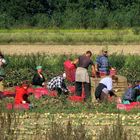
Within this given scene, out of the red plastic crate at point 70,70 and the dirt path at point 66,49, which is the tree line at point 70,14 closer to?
the dirt path at point 66,49

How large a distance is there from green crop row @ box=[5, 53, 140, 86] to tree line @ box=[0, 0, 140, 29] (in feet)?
106

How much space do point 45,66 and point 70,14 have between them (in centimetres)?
3680

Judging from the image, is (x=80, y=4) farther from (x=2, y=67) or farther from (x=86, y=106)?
(x=86, y=106)

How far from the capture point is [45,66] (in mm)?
22297

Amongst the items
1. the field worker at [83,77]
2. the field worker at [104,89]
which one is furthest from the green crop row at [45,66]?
the field worker at [104,89]

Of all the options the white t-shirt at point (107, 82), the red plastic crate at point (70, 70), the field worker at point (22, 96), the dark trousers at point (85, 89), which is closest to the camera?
the field worker at point (22, 96)

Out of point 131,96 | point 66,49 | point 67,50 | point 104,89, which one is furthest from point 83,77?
point 66,49

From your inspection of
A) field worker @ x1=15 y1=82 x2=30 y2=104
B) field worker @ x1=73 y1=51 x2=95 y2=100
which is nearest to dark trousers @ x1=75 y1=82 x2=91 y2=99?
field worker @ x1=73 y1=51 x2=95 y2=100

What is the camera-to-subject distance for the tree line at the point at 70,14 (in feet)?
182

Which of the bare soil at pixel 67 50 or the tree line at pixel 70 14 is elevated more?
the tree line at pixel 70 14

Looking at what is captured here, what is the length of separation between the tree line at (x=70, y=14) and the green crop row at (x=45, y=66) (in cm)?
3216

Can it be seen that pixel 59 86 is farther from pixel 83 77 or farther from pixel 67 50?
pixel 67 50

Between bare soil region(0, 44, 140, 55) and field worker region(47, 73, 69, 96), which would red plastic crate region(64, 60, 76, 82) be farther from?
bare soil region(0, 44, 140, 55)

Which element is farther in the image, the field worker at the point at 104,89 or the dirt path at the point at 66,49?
the dirt path at the point at 66,49
